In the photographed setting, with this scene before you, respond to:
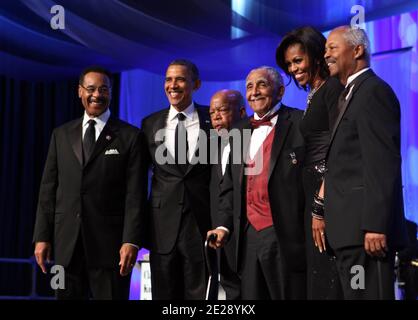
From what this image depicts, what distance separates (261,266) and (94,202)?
3.11 ft

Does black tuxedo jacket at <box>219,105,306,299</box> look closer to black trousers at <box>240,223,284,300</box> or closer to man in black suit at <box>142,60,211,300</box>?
black trousers at <box>240,223,284,300</box>

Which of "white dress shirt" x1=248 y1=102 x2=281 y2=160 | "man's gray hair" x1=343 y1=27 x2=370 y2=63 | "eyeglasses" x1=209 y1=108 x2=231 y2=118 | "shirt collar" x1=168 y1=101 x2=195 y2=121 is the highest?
"man's gray hair" x1=343 y1=27 x2=370 y2=63

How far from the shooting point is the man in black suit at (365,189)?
256cm

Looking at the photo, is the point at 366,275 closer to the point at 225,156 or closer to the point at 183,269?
the point at 183,269

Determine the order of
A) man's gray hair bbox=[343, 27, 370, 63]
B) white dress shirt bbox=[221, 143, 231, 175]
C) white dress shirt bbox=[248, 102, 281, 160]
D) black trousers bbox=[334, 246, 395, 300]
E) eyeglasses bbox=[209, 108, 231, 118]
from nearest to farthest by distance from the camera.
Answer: black trousers bbox=[334, 246, 395, 300]
man's gray hair bbox=[343, 27, 370, 63]
white dress shirt bbox=[248, 102, 281, 160]
white dress shirt bbox=[221, 143, 231, 175]
eyeglasses bbox=[209, 108, 231, 118]

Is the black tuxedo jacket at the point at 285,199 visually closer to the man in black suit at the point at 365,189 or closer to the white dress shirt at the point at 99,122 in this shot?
the man in black suit at the point at 365,189

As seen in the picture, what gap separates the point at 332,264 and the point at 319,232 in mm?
150

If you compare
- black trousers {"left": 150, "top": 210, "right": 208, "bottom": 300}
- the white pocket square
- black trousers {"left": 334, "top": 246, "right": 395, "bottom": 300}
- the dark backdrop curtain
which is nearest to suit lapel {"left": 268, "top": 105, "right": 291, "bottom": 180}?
black trousers {"left": 150, "top": 210, "right": 208, "bottom": 300}

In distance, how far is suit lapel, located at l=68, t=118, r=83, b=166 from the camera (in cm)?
362

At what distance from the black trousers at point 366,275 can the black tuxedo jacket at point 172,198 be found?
1022 millimetres

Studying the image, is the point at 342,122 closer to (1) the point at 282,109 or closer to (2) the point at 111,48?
(1) the point at 282,109

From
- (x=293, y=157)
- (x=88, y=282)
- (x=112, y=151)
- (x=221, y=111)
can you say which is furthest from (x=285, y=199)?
(x=221, y=111)

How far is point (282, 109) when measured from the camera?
11.4 ft

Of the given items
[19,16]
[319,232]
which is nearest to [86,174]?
[319,232]
